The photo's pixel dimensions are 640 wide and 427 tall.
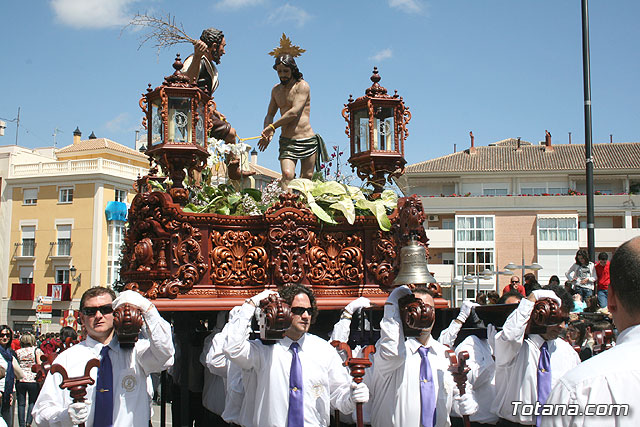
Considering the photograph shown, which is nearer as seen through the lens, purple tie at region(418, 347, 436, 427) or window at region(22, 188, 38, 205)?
purple tie at region(418, 347, 436, 427)

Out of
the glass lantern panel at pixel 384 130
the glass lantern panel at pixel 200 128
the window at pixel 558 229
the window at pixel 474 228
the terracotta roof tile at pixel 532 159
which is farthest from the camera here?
the terracotta roof tile at pixel 532 159

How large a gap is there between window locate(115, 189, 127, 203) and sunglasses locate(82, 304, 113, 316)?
131 feet

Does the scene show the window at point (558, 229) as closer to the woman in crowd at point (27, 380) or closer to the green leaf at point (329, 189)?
the woman in crowd at point (27, 380)

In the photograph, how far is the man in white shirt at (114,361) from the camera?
478 centimetres

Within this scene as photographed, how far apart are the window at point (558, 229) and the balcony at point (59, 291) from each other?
2843 cm

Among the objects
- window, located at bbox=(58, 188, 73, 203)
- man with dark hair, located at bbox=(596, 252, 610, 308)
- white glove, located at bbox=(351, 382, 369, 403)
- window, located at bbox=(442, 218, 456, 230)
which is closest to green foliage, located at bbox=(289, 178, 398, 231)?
white glove, located at bbox=(351, 382, 369, 403)

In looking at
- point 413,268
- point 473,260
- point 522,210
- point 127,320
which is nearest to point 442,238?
point 473,260

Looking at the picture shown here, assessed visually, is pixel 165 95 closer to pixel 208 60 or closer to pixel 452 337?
pixel 208 60

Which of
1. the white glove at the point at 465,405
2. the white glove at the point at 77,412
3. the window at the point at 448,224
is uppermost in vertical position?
the window at the point at 448,224

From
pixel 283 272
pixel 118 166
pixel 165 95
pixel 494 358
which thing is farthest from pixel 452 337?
pixel 118 166

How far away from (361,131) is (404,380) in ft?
9.62

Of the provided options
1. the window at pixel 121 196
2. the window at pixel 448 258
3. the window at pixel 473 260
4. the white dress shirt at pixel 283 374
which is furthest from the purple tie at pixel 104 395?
the window at pixel 121 196

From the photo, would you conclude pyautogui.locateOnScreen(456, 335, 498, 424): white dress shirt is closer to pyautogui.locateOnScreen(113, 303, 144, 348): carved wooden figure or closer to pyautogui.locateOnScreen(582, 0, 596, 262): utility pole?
pyautogui.locateOnScreen(113, 303, 144, 348): carved wooden figure

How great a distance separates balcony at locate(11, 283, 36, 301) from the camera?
139 ft
